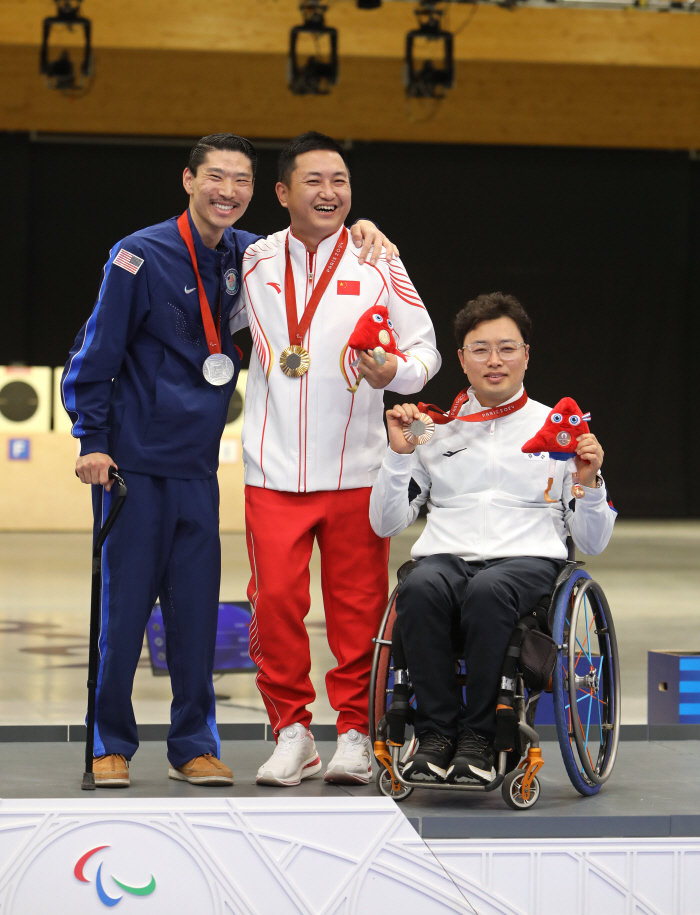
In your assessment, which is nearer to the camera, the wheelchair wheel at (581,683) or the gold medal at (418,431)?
the wheelchair wheel at (581,683)

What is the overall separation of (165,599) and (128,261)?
0.73 meters

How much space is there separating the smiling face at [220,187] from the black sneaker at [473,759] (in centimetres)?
119

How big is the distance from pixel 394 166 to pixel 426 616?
10599 millimetres

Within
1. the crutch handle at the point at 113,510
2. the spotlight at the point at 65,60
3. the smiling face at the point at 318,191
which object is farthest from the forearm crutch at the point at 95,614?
the spotlight at the point at 65,60

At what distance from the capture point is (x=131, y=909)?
1997mm

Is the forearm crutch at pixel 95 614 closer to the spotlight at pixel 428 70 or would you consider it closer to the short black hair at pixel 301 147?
the short black hair at pixel 301 147

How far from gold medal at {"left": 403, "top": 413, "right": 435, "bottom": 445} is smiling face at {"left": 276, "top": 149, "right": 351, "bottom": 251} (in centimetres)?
48

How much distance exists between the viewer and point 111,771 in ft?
8.31

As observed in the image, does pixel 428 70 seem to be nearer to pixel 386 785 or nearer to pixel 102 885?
pixel 386 785

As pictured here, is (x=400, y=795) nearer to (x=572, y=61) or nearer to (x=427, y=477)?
(x=427, y=477)

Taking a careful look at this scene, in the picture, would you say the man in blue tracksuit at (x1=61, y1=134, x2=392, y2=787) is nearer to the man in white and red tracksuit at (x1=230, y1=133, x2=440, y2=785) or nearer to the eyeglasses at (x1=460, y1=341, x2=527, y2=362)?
the man in white and red tracksuit at (x1=230, y1=133, x2=440, y2=785)

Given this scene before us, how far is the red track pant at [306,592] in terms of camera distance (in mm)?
2602

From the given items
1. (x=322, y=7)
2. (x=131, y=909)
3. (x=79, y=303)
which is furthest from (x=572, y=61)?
(x=131, y=909)

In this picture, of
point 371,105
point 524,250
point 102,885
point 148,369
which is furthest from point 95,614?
point 524,250
